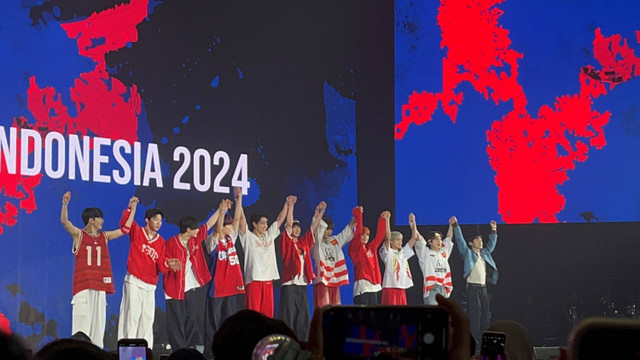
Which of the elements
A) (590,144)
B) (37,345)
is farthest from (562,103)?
(37,345)

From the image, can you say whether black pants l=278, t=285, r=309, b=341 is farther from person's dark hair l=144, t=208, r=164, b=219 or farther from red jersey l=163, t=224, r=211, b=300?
person's dark hair l=144, t=208, r=164, b=219

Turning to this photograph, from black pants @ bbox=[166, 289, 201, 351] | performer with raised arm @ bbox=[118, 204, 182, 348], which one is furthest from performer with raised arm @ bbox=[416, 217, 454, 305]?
performer with raised arm @ bbox=[118, 204, 182, 348]

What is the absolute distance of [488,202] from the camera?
9195 mm

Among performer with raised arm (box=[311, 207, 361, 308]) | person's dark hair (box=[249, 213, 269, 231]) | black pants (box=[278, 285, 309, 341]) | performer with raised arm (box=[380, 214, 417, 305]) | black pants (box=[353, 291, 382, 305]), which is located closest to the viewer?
person's dark hair (box=[249, 213, 269, 231])

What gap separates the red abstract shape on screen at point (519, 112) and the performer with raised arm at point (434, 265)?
826mm

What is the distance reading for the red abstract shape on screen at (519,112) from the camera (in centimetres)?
927

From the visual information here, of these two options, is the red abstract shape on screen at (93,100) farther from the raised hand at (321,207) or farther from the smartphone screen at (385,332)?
the smartphone screen at (385,332)

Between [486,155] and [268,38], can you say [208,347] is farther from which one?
[486,155]

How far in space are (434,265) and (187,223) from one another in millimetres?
3024

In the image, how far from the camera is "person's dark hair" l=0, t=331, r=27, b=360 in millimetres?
855

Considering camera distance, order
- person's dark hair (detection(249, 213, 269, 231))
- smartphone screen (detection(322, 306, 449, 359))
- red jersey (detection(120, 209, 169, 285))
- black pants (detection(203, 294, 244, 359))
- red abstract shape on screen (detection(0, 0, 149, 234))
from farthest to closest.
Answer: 1. person's dark hair (detection(249, 213, 269, 231))
2. black pants (detection(203, 294, 244, 359))
3. red jersey (detection(120, 209, 169, 285))
4. red abstract shape on screen (detection(0, 0, 149, 234))
5. smartphone screen (detection(322, 306, 449, 359))

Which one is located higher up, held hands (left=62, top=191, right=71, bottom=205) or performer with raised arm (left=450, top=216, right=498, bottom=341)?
held hands (left=62, top=191, right=71, bottom=205)

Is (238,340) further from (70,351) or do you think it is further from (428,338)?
(428,338)

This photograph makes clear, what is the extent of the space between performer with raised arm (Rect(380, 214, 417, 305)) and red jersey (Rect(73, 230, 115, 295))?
331 cm
